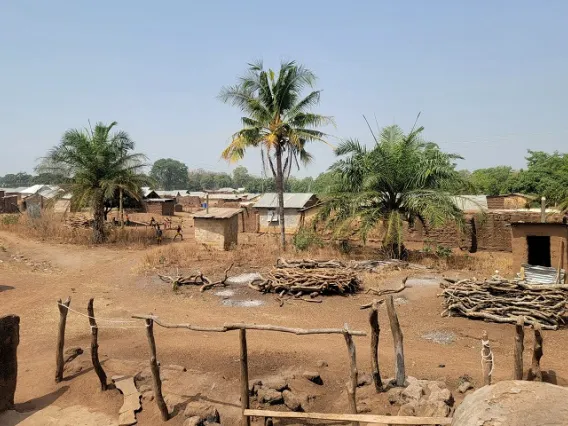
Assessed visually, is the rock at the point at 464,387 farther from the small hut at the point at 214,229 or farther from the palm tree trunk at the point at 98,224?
the palm tree trunk at the point at 98,224

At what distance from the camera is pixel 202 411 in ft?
19.7

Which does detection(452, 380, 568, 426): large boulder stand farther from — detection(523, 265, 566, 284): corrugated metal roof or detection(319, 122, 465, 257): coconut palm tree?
detection(319, 122, 465, 257): coconut palm tree

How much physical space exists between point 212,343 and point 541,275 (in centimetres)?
885

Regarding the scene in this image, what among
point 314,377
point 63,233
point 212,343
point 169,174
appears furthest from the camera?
point 169,174

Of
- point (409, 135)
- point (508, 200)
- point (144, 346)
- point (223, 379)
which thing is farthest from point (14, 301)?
point (508, 200)

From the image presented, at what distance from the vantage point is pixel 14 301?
11.9 m

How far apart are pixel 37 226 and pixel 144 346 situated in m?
17.4

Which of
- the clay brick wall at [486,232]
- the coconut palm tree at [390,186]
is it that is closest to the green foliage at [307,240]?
the coconut palm tree at [390,186]

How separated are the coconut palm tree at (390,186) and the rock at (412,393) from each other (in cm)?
993

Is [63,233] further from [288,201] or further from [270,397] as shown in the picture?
[270,397]

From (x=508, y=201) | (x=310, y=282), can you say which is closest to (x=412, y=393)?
(x=310, y=282)

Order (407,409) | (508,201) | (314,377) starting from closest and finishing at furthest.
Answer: (407,409) < (314,377) < (508,201)

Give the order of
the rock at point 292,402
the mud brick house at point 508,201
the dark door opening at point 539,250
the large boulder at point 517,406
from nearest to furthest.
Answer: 1. the large boulder at point 517,406
2. the rock at point 292,402
3. the dark door opening at point 539,250
4. the mud brick house at point 508,201

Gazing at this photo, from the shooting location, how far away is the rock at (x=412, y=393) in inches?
228
